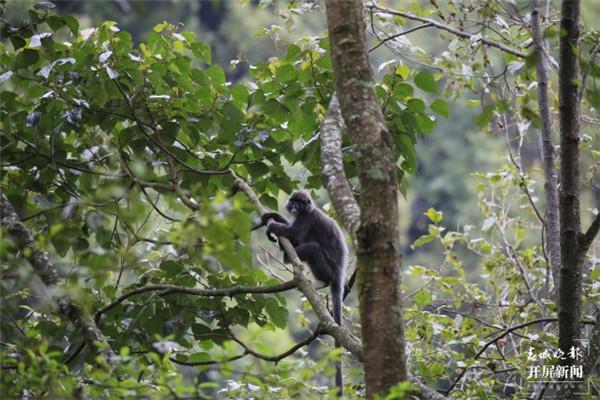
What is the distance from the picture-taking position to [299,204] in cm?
627

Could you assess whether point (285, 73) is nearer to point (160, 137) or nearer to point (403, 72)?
point (403, 72)

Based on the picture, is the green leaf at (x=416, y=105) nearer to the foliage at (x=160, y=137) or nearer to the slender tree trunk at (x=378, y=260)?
the foliage at (x=160, y=137)

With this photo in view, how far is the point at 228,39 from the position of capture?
37406 millimetres

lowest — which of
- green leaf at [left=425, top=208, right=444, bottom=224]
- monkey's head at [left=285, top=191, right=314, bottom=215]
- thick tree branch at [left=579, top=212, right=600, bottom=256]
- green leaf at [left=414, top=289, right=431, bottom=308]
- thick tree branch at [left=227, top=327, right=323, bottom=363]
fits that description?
thick tree branch at [left=227, top=327, right=323, bottom=363]

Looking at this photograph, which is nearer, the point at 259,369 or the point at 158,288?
the point at 259,369

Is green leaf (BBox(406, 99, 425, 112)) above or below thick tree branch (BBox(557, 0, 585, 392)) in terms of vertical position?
above

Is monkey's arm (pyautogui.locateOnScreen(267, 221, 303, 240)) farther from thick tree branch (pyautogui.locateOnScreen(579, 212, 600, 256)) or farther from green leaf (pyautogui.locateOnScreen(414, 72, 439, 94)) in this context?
thick tree branch (pyautogui.locateOnScreen(579, 212, 600, 256))

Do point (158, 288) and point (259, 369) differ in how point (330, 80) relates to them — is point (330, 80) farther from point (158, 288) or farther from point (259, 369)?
point (259, 369)

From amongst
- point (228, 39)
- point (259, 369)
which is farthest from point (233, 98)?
point (228, 39)

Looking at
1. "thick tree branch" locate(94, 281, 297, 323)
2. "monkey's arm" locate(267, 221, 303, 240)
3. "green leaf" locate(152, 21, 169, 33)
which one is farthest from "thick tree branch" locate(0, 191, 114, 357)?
"monkey's arm" locate(267, 221, 303, 240)

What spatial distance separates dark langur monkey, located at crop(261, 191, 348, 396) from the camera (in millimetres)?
6043

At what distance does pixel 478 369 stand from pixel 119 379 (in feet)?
8.96

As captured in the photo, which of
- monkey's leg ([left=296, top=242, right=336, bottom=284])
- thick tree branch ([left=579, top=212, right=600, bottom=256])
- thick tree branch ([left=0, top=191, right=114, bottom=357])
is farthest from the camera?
monkey's leg ([left=296, top=242, right=336, bottom=284])

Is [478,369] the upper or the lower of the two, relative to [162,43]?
A: lower
